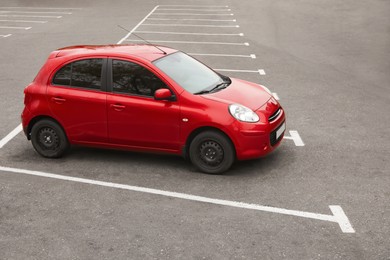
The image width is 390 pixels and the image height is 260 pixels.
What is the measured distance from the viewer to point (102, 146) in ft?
27.1

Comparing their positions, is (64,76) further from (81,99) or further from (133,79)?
(133,79)

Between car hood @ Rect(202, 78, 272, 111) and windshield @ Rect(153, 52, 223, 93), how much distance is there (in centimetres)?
25

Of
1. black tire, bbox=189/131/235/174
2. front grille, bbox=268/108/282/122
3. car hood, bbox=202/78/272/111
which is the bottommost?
black tire, bbox=189/131/235/174

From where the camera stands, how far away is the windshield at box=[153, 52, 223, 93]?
7965 millimetres

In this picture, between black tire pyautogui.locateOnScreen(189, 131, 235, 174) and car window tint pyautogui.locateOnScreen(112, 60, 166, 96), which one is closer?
black tire pyautogui.locateOnScreen(189, 131, 235, 174)

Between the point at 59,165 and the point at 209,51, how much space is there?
1024cm

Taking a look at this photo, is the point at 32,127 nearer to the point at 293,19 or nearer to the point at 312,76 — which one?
the point at 312,76

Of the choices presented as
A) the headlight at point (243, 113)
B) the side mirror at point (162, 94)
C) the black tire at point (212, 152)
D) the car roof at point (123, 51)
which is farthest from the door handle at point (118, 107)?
the headlight at point (243, 113)

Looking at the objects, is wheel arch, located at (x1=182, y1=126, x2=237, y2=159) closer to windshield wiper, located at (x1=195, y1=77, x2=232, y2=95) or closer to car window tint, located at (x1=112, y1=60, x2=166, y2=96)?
windshield wiper, located at (x1=195, y1=77, x2=232, y2=95)

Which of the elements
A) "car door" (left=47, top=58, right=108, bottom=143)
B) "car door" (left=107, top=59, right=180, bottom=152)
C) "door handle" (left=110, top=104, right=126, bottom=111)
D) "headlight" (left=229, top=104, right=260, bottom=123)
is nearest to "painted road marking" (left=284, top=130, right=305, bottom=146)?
"headlight" (left=229, top=104, right=260, bottom=123)

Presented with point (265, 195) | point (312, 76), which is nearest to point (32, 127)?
point (265, 195)

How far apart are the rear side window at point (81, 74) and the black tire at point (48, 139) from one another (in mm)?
643

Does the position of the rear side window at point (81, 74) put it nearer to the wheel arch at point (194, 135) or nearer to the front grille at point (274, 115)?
the wheel arch at point (194, 135)

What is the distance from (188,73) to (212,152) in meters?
1.34
